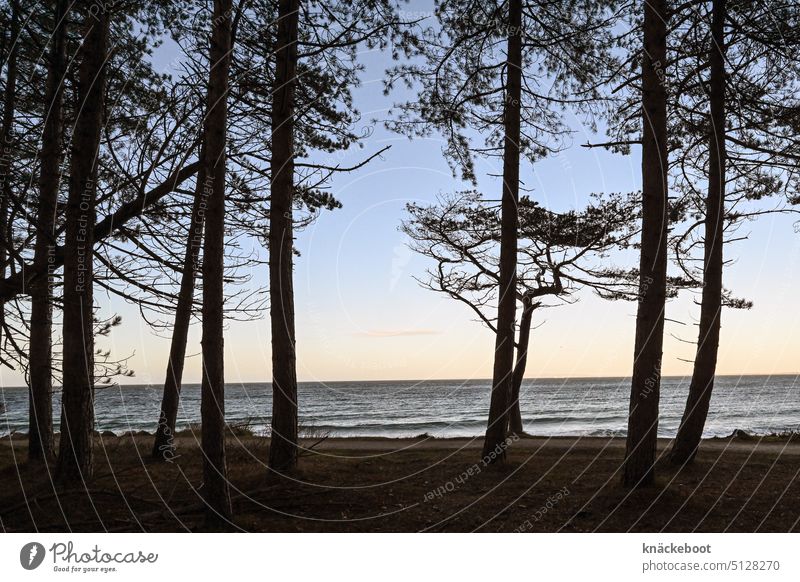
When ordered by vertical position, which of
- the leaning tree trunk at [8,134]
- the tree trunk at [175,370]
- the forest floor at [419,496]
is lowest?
the forest floor at [419,496]

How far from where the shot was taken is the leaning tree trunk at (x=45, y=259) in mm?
8133

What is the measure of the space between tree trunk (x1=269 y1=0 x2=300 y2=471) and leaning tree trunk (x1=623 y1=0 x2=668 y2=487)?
460 centimetres

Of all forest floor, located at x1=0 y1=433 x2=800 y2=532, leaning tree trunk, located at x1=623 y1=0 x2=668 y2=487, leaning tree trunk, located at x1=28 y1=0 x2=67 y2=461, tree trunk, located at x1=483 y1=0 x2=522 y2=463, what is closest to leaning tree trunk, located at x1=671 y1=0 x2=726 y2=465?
forest floor, located at x1=0 y1=433 x2=800 y2=532

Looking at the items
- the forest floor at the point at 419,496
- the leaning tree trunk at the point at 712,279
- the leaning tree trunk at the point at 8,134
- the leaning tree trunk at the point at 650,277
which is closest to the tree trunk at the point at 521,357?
the forest floor at the point at 419,496

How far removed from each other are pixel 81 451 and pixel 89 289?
6.39ft

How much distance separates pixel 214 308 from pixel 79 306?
8.07ft

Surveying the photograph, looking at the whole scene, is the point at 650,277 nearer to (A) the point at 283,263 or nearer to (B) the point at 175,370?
(A) the point at 283,263

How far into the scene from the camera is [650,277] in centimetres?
729

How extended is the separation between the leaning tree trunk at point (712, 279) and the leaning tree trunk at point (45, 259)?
9.41 meters

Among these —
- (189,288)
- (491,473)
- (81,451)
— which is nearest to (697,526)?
(491,473)

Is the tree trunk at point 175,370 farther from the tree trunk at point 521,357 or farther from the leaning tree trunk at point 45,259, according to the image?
the tree trunk at point 521,357

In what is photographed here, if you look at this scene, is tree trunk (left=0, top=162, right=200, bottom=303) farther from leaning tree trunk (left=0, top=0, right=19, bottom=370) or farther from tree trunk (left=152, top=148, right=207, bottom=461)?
tree trunk (left=152, top=148, right=207, bottom=461)

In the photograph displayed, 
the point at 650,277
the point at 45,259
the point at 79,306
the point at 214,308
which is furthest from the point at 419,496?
the point at 45,259

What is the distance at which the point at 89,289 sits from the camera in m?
7.12
